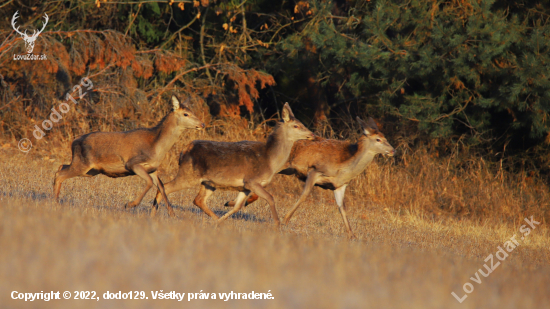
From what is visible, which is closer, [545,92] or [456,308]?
[456,308]

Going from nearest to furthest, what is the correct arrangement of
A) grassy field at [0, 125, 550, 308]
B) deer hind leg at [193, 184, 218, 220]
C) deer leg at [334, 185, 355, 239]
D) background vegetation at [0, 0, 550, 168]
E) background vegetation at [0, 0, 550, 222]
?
grassy field at [0, 125, 550, 308] → deer leg at [334, 185, 355, 239] → deer hind leg at [193, 184, 218, 220] → background vegetation at [0, 0, 550, 168] → background vegetation at [0, 0, 550, 222]

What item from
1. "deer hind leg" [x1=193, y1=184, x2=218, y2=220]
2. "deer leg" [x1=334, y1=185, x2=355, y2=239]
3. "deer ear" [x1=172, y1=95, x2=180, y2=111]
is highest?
"deer ear" [x1=172, y1=95, x2=180, y2=111]

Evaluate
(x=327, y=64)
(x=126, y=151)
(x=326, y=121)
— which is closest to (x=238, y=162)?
(x=126, y=151)

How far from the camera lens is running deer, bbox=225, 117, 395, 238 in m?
10.2

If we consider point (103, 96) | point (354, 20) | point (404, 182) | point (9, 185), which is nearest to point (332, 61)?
point (354, 20)

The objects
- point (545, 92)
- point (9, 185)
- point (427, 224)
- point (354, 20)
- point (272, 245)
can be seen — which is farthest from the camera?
point (354, 20)

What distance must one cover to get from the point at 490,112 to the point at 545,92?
3.00 metres

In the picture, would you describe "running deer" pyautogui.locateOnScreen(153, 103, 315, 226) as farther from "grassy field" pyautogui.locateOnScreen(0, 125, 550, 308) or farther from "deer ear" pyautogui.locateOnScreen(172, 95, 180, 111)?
"grassy field" pyautogui.locateOnScreen(0, 125, 550, 308)

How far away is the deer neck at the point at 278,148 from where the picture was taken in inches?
374

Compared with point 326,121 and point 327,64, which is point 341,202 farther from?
point 327,64

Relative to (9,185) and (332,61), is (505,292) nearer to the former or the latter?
(9,185)

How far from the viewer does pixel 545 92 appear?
43.6 feet

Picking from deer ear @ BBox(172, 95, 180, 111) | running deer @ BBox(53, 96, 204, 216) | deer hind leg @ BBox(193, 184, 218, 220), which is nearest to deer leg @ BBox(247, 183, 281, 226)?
deer hind leg @ BBox(193, 184, 218, 220)

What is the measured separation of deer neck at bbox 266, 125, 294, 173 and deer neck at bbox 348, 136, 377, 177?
118 cm
